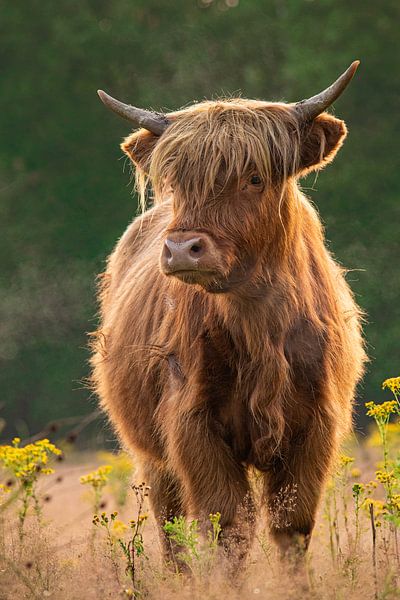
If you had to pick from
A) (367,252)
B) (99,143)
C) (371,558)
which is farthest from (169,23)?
(371,558)

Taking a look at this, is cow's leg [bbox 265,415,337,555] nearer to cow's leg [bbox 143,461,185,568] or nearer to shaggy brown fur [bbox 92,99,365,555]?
shaggy brown fur [bbox 92,99,365,555]

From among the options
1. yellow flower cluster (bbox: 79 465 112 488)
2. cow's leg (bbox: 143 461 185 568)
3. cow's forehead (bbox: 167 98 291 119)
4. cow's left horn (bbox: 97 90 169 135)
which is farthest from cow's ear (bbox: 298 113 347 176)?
cow's leg (bbox: 143 461 185 568)

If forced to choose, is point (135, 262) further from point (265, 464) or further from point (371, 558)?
point (371, 558)

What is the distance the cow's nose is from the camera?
12.6ft

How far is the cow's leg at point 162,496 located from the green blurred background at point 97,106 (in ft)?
20.5

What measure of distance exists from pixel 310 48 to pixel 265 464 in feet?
26.5

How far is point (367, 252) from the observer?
10727 mm

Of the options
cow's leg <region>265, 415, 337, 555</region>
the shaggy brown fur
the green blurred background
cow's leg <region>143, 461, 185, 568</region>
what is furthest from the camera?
the green blurred background

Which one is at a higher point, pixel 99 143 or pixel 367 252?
pixel 99 143

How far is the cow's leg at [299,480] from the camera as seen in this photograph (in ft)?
14.6

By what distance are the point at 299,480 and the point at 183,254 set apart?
1192 millimetres

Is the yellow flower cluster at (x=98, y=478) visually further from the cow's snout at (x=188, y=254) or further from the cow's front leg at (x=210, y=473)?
the cow's snout at (x=188, y=254)

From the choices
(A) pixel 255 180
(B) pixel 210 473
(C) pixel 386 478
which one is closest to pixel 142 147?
(A) pixel 255 180

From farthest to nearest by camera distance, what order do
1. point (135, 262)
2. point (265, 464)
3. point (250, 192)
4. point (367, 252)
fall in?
point (367, 252), point (135, 262), point (265, 464), point (250, 192)
